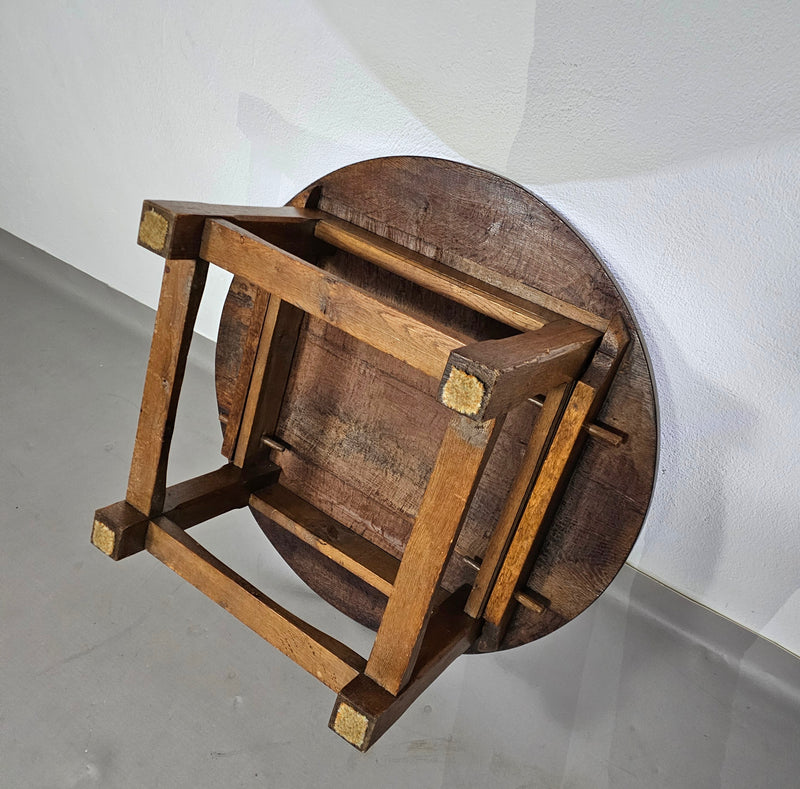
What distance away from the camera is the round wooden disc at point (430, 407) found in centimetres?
136

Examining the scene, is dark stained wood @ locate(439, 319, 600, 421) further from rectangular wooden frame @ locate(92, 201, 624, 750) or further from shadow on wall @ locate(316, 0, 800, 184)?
shadow on wall @ locate(316, 0, 800, 184)

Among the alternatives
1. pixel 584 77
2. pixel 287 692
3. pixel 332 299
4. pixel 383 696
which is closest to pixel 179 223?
pixel 332 299

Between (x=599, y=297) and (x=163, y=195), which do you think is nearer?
(x=599, y=297)

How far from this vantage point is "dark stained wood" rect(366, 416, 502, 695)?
110cm

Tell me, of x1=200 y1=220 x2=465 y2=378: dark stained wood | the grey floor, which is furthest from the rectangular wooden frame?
the grey floor

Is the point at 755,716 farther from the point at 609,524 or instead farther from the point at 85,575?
the point at 85,575

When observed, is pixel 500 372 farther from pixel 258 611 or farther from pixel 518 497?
pixel 258 611

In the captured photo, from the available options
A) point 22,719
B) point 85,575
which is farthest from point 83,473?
point 22,719

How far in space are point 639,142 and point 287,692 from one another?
1.16 meters

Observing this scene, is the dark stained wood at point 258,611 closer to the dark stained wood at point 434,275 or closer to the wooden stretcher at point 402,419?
the wooden stretcher at point 402,419

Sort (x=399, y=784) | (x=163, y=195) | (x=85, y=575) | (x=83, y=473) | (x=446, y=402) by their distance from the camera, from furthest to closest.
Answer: (x=163, y=195), (x=83, y=473), (x=85, y=575), (x=399, y=784), (x=446, y=402)

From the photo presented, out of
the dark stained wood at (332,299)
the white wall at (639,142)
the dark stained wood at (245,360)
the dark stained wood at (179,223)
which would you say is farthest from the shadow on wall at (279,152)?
the dark stained wood at (332,299)

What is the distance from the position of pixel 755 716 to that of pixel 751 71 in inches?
46.3

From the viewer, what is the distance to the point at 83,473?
77.9 inches
